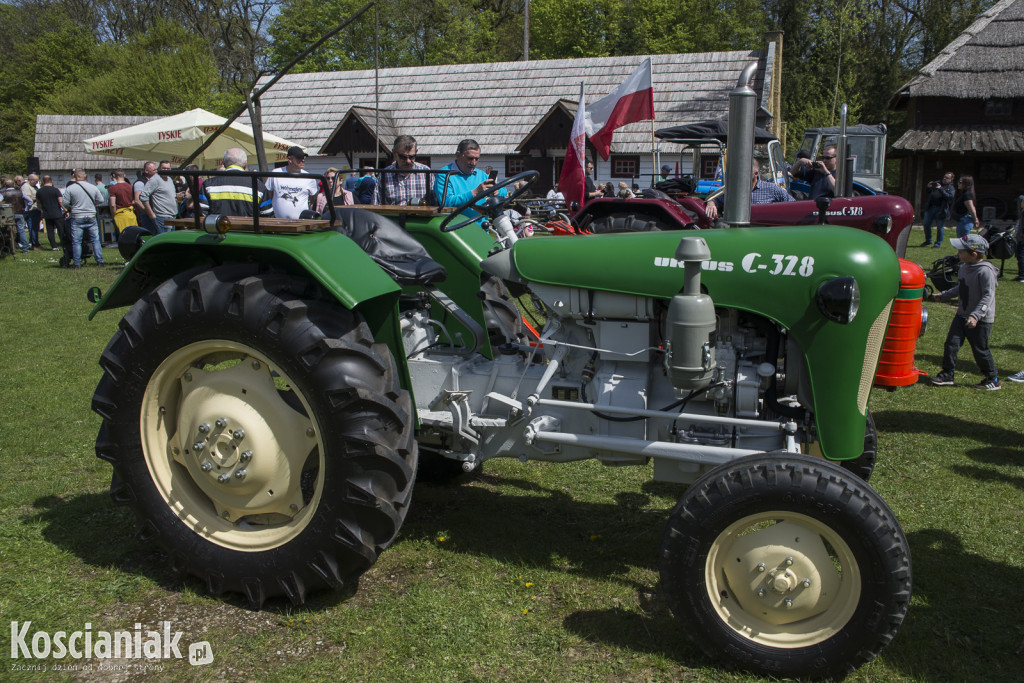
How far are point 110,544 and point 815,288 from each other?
9.93 feet

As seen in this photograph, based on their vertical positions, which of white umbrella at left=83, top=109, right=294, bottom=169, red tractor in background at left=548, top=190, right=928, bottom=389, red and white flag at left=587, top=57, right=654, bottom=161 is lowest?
red tractor in background at left=548, top=190, right=928, bottom=389

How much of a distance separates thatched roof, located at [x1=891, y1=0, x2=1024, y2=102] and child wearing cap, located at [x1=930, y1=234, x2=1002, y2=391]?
21066 mm

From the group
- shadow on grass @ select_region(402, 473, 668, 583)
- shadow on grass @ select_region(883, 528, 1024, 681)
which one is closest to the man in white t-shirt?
shadow on grass @ select_region(402, 473, 668, 583)

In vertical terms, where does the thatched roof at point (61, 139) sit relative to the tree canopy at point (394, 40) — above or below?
below

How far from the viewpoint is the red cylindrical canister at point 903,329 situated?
10.7 ft

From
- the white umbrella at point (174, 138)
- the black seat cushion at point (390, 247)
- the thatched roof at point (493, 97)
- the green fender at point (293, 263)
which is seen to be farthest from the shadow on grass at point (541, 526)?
the thatched roof at point (493, 97)

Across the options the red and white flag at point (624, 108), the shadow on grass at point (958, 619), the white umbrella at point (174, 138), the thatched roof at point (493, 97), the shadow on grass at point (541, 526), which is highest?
the thatched roof at point (493, 97)

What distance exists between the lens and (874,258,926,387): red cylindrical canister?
3254mm

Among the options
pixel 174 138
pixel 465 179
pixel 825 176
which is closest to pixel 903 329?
pixel 465 179

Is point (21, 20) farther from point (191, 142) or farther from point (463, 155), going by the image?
point (463, 155)

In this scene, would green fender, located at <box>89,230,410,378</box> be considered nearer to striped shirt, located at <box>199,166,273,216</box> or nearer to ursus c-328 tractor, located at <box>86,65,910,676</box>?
ursus c-328 tractor, located at <box>86,65,910,676</box>

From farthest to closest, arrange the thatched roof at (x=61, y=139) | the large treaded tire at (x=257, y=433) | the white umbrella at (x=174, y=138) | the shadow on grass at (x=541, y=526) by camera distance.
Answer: the thatched roof at (x=61, y=139) < the white umbrella at (x=174, y=138) < the shadow on grass at (x=541, y=526) < the large treaded tire at (x=257, y=433)

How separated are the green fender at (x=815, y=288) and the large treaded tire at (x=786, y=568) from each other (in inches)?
13.2

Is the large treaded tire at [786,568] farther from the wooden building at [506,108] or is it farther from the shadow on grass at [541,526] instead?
the wooden building at [506,108]
